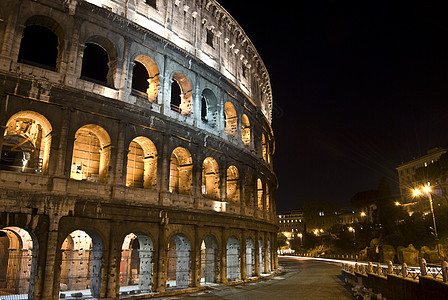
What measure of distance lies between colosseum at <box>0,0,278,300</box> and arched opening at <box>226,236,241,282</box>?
7cm

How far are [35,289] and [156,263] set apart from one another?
18.0 feet

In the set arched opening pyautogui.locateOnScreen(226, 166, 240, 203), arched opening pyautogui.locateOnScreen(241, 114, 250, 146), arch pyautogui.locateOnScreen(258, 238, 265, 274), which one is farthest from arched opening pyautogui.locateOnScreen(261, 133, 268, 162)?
arch pyautogui.locateOnScreen(258, 238, 265, 274)

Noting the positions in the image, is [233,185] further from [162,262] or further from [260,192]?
[162,262]

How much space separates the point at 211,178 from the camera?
75.2 ft

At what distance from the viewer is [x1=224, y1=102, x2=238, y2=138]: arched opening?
1009 inches

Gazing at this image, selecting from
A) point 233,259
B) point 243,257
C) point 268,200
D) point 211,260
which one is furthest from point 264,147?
point 211,260

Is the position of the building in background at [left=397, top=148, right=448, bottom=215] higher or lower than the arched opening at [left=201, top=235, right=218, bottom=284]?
higher

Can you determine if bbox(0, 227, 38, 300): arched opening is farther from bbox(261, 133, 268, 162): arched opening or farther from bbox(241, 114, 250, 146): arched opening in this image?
bbox(261, 133, 268, 162): arched opening

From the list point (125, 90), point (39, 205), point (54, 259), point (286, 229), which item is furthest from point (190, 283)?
point (286, 229)

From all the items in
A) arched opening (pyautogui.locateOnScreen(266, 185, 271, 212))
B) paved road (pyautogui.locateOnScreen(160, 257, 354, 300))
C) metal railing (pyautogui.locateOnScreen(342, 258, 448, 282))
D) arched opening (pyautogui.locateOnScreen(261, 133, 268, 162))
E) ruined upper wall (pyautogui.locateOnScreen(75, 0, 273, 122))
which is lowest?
paved road (pyautogui.locateOnScreen(160, 257, 354, 300))

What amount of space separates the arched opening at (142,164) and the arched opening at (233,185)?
23.0 feet

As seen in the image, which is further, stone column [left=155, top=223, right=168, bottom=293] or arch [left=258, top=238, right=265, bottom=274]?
arch [left=258, top=238, right=265, bottom=274]

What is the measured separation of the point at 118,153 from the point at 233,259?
11206 mm

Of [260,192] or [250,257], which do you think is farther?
[260,192]
